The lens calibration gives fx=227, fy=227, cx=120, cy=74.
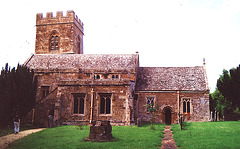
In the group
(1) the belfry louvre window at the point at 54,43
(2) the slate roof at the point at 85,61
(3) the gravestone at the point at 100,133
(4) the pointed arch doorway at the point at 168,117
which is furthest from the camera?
(1) the belfry louvre window at the point at 54,43

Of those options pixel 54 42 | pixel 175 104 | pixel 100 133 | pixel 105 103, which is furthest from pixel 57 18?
pixel 100 133

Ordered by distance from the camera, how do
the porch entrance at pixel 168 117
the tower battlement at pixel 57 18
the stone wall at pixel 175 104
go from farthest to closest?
the tower battlement at pixel 57 18
the porch entrance at pixel 168 117
the stone wall at pixel 175 104

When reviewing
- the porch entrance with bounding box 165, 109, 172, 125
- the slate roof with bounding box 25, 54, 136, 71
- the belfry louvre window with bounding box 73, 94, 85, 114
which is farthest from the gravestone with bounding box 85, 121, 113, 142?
the porch entrance with bounding box 165, 109, 172, 125

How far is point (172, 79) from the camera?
28828 millimetres

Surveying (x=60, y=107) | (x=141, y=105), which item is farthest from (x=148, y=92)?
(x=60, y=107)

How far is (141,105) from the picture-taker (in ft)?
89.5

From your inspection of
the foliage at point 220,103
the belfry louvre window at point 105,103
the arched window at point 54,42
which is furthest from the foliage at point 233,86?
the arched window at point 54,42

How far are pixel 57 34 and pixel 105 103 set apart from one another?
1992 centimetres

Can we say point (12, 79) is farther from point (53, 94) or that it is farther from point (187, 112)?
point (187, 112)

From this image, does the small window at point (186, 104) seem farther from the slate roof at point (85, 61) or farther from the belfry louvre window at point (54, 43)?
the belfry louvre window at point (54, 43)

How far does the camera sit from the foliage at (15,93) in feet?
70.5

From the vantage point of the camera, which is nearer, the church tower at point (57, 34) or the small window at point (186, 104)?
the small window at point (186, 104)

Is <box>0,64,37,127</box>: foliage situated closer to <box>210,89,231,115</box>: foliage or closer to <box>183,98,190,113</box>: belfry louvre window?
<box>183,98,190,113</box>: belfry louvre window

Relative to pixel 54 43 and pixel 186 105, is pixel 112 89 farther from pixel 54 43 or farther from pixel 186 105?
pixel 54 43
